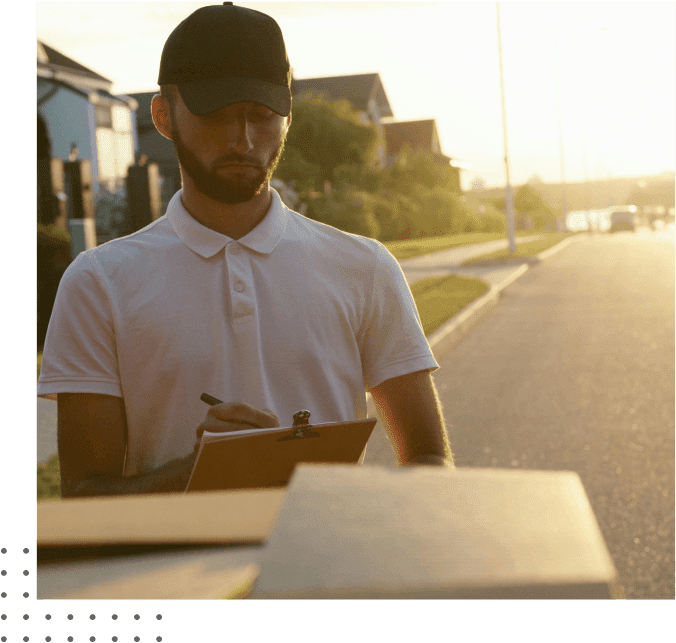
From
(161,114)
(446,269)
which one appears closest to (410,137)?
(446,269)

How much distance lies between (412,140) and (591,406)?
96.1ft

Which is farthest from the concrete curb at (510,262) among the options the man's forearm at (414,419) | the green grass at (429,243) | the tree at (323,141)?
the man's forearm at (414,419)

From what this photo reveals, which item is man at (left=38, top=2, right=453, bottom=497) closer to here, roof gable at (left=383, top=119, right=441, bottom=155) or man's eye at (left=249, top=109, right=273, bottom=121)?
man's eye at (left=249, top=109, right=273, bottom=121)

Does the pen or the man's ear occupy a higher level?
the man's ear

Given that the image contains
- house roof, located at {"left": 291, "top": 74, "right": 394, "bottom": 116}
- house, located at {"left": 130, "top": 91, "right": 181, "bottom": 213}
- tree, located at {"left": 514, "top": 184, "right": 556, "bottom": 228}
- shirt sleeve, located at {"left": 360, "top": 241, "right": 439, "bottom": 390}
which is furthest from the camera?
tree, located at {"left": 514, "top": 184, "right": 556, "bottom": 228}

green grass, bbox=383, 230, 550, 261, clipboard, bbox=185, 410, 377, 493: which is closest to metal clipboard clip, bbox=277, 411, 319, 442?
clipboard, bbox=185, 410, 377, 493

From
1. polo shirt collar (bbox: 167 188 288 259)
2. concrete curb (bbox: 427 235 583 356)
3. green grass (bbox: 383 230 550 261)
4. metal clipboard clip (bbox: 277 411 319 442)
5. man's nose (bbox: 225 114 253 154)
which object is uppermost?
green grass (bbox: 383 230 550 261)

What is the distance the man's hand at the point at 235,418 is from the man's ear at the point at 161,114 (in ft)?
1.71

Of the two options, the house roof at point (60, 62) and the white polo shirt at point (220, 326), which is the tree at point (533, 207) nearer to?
the house roof at point (60, 62)

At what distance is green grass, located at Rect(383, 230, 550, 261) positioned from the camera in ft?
81.9

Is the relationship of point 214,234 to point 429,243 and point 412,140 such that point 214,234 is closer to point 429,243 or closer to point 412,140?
point 429,243

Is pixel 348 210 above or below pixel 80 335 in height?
above

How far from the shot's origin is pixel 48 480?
4.54 meters

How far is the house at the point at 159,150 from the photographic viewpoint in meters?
1.79
